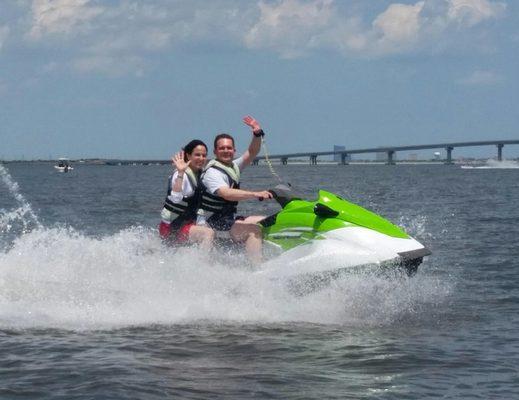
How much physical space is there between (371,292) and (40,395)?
149 inches

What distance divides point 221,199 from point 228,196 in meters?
0.36

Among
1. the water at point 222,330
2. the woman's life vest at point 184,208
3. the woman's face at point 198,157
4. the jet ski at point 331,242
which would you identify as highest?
the woman's face at point 198,157

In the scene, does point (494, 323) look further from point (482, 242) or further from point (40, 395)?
point (482, 242)

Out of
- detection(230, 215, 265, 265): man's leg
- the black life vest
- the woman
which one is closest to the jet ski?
detection(230, 215, 265, 265): man's leg

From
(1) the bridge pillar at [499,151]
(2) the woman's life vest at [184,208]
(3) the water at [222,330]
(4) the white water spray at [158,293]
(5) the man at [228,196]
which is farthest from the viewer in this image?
(1) the bridge pillar at [499,151]

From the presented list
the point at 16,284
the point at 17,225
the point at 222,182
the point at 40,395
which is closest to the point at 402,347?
the point at 222,182

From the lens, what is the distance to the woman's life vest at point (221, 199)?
9.84 meters

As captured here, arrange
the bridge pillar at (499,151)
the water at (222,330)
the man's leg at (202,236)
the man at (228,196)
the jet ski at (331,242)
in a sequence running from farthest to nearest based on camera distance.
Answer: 1. the bridge pillar at (499,151)
2. the man's leg at (202,236)
3. the man at (228,196)
4. the jet ski at (331,242)
5. the water at (222,330)

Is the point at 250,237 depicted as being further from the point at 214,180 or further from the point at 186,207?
the point at 186,207

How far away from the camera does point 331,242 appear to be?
9.35 metres

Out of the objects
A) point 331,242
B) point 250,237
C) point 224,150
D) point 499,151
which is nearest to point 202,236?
point 250,237

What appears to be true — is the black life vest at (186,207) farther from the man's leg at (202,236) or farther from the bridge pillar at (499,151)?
the bridge pillar at (499,151)

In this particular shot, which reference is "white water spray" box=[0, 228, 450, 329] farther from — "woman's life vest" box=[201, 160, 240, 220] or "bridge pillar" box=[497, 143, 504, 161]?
"bridge pillar" box=[497, 143, 504, 161]

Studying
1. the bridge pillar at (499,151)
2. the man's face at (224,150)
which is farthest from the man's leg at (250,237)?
the bridge pillar at (499,151)
